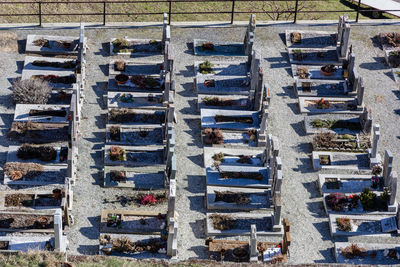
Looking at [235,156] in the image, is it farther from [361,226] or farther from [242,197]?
[361,226]

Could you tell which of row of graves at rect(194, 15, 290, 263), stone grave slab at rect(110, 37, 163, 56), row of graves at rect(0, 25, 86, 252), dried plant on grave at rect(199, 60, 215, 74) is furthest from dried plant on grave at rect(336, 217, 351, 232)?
stone grave slab at rect(110, 37, 163, 56)

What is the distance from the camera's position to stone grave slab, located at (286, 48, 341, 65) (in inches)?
1965

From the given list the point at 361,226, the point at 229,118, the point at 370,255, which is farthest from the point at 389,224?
the point at 229,118

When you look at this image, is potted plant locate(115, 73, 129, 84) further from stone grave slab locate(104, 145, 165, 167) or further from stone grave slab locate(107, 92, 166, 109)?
stone grave slab locate(104, 145, 165, 167)

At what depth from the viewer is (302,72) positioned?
49.0 meters

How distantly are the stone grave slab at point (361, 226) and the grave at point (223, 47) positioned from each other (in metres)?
12.2

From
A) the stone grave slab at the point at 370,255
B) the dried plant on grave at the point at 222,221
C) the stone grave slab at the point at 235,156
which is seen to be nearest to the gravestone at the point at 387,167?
the stone grave slab at the point at 370,255

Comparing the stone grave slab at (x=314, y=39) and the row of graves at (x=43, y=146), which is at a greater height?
the stone grave slab at (x=314, y=39)

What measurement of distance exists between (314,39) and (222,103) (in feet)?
24.3

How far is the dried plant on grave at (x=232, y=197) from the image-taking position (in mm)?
41625

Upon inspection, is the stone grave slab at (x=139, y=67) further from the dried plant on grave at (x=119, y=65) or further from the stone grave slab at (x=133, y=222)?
the stone grave slab at (x=133, y=222)

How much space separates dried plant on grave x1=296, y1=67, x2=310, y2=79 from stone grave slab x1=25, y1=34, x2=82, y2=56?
10886 millimetres

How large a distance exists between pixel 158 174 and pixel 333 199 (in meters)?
7.43

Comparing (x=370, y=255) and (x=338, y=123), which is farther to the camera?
(x=338, y=123)
